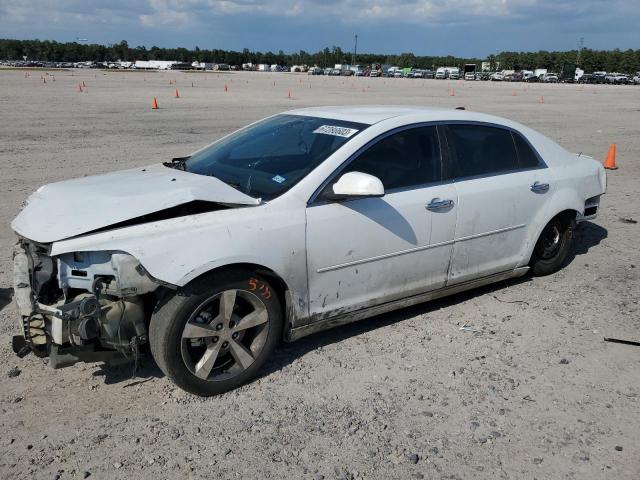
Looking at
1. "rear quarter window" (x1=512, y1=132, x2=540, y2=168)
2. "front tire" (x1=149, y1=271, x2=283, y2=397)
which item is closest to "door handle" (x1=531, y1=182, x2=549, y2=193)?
"rear quarter window" (x1=512, y1=132, x2=540, y2=168)

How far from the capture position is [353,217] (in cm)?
392

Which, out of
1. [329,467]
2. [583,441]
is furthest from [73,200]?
[583,441]

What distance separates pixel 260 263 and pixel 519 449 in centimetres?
181

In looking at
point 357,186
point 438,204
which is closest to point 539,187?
point 438,204

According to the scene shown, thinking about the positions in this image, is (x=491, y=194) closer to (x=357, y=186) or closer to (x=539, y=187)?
(x=539, y=187)

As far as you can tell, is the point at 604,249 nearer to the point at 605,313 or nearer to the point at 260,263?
the point at 605,313

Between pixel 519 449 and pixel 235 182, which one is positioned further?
pixel 235 182

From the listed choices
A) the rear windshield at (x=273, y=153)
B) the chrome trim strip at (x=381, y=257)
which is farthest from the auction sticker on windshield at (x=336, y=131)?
the chrome trim strip at (x=381, y=257)

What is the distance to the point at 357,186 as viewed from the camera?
373 cm

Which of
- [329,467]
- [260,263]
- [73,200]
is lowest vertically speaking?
[329,467]

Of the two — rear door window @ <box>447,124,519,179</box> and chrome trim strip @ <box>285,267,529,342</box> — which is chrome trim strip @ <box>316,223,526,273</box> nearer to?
chrome trim strip @ <box>285,267,529,342</box>

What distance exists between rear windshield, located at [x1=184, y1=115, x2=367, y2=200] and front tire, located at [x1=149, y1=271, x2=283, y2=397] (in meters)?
0.68

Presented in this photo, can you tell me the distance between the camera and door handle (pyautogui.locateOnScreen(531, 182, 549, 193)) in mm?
5062

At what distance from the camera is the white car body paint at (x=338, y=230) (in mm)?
3314
